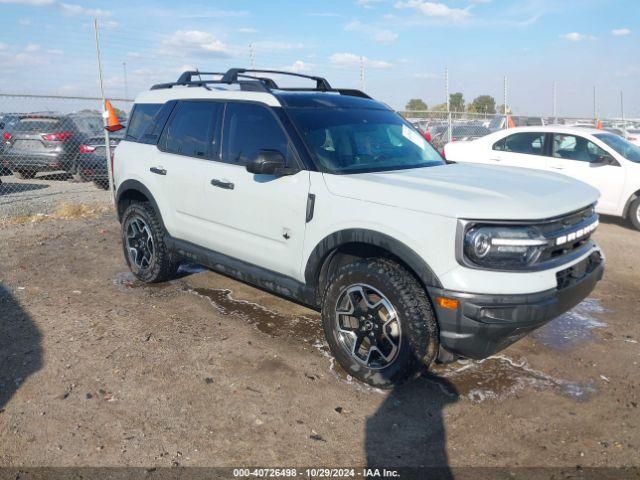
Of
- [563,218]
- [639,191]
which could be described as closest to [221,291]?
[563,218]

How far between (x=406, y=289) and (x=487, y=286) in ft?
1.66

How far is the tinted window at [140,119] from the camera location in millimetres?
5441

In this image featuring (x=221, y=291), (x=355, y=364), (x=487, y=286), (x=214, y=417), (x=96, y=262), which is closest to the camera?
(x=487, y=286)

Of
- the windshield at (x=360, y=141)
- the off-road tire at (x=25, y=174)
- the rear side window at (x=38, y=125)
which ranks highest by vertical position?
the rear side window at (x=38, y=125)

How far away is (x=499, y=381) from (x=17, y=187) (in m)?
12.2

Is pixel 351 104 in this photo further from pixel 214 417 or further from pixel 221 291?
pixel 214 417

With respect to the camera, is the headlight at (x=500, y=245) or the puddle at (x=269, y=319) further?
the puddle at (x=269, y=319)

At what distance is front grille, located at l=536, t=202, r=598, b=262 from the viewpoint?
10.7 feet

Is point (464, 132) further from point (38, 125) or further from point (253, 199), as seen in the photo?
point (253, 199)

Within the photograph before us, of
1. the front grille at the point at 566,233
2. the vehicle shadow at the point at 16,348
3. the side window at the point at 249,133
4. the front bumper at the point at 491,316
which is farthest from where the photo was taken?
the side window at the point at 249,133

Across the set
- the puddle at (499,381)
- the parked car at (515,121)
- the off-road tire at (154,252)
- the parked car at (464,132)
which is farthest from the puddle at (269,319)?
the parked car at (515,121)

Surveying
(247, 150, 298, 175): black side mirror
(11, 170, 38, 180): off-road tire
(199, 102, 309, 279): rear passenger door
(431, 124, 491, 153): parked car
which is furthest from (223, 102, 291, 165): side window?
(431, 124, 491, 153): parked car

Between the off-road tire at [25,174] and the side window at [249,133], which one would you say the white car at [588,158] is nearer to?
the side window at [249,133]

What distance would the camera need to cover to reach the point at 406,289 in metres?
3.38
